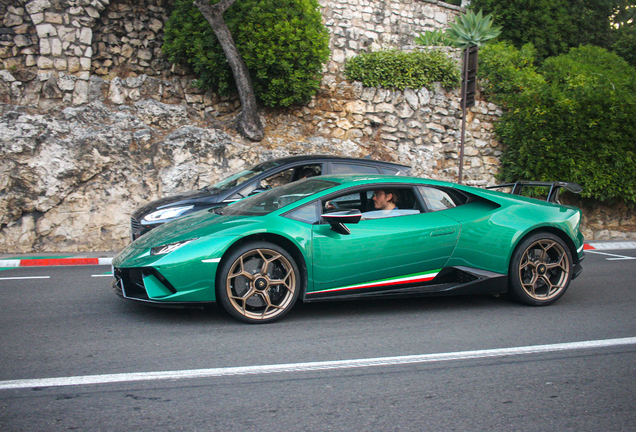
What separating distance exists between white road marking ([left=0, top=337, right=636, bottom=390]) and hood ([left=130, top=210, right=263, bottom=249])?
1416 millimetres

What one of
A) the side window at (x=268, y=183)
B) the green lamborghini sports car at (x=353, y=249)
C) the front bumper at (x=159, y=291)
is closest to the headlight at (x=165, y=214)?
the side window at (x=268, y=183)

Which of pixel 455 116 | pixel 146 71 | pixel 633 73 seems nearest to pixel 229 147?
pixel 146 71

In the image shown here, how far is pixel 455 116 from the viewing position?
14898 millimetres

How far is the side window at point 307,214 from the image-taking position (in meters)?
5.00

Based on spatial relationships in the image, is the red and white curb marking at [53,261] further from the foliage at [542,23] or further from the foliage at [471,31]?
the foliage at [542,23]

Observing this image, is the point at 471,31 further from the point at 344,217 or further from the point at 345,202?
the point at 344,217

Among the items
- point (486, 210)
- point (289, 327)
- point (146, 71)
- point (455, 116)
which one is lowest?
point (289, 327)

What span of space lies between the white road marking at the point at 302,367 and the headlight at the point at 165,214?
14.4ft

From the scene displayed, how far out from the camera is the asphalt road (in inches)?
117

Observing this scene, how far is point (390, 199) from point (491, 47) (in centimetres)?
1216

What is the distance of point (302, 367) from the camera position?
3.77 meters

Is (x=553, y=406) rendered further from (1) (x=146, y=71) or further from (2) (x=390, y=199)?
(1) (x=146, y=71)

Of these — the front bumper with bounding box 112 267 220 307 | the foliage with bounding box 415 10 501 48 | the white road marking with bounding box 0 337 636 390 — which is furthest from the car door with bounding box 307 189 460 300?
the foliage with bounding box 415 10 501 48

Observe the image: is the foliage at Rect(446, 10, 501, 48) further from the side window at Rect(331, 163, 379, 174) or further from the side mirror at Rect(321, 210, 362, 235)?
the side mirror at Rect(321, 210, 362, 235)
